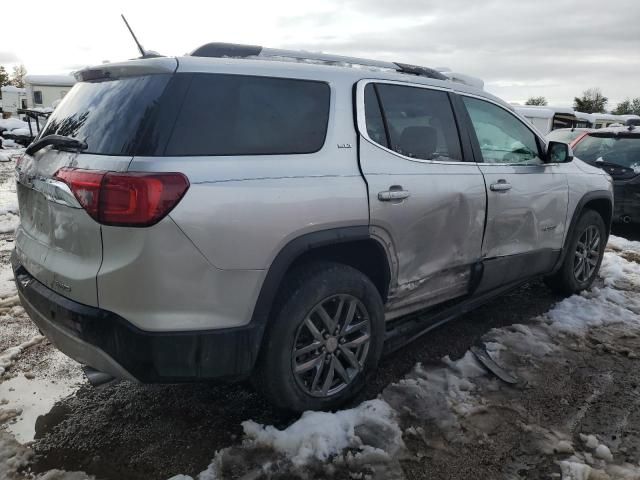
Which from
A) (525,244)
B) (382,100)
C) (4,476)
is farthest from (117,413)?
(525,244)

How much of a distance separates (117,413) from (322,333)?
4.08ft

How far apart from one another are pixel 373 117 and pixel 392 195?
0.47 meters

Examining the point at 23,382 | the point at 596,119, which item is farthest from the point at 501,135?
the point at 596,119

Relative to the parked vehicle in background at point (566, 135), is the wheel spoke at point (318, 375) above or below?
below

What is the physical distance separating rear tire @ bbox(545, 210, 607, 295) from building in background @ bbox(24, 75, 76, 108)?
33.4m

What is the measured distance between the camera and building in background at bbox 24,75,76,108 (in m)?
32.2

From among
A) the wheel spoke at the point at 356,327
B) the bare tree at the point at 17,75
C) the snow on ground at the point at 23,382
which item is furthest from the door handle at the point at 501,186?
the bare tree at the point at 17,75

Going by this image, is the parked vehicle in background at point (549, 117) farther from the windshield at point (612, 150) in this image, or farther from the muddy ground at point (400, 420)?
the muddy ground at point (400, 420)

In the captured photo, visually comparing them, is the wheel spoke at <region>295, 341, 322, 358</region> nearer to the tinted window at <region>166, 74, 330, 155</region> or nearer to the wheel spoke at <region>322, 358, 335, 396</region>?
the wheel spoke at <region>322, 358, 335, 396</region>

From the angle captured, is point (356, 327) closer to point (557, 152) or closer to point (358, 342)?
point (358, 342)

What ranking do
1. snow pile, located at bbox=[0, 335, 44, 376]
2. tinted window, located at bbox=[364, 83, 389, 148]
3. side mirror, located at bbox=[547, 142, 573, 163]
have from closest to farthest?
1. tinted window, located at bbox=[364, 83, 389, 148]
2. snow pile, located at bbox=[0, 335, 44, 376]
3. side mirror, located at bbox=[547, 142, 573, 163]

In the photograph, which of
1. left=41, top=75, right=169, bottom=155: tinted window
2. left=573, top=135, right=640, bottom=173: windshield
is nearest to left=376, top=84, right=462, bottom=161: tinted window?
left=41, top=75, right=169, bottom=155: tinted window

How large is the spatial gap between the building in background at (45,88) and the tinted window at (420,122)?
33541mm

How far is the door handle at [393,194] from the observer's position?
9.43 ft
